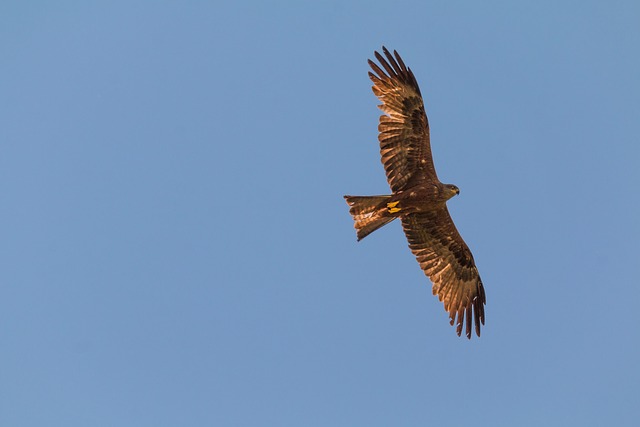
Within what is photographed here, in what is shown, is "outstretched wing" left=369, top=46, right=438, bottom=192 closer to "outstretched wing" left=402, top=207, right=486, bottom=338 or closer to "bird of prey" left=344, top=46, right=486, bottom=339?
"bird of prey" left=344, top=46, right=486, bottom=339

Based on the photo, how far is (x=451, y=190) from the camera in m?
18.0

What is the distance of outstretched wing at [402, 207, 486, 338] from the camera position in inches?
752

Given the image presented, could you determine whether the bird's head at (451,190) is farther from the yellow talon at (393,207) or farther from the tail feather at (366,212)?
the tail feather at (366,212)

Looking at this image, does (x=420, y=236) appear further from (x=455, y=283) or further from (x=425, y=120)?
(x=425, y=120)

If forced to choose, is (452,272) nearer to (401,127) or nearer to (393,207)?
(393,207)

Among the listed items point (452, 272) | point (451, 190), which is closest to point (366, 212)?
point (451, 190)

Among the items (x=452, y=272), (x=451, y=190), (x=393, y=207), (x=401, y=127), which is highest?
(x=401, y=127)

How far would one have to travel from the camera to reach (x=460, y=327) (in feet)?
63.7

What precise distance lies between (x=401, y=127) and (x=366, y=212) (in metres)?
1.81

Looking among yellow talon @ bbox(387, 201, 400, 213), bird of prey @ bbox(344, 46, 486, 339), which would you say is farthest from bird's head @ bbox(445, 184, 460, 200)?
yellow talon @ bbox(387, 201, 400, 213)

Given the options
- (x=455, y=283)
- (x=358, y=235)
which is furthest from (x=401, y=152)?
(x=455, y=283)

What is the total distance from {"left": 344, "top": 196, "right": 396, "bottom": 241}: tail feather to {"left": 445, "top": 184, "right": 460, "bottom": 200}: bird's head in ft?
3.93

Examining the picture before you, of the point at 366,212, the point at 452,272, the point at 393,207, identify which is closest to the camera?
the point at 366,212

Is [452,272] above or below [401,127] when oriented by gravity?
below
